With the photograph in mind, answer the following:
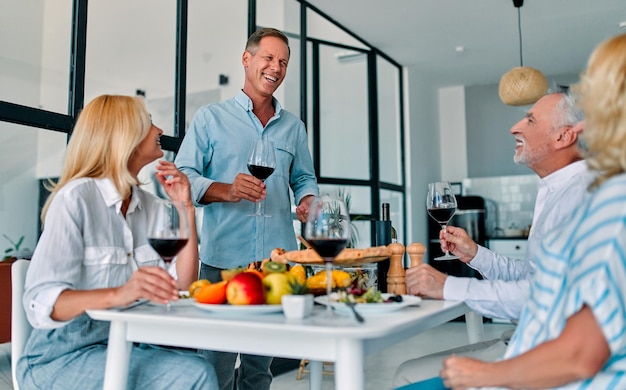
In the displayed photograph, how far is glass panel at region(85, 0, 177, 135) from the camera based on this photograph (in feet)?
10.5

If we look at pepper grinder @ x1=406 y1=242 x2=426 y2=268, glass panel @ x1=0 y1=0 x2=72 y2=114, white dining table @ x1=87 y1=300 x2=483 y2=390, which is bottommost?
white dining table @ x1=87 y1=300 x2=483 y2=390

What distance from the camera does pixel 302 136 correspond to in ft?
8.73

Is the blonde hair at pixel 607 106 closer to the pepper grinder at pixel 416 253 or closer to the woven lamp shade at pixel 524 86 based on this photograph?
the pepper grinder at pixel 416 253

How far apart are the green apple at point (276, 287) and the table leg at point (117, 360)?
32 centimetres

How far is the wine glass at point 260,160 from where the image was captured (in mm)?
2023

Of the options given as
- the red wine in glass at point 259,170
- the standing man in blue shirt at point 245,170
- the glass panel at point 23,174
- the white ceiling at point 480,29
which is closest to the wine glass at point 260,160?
the red wine in glass at point 259,170

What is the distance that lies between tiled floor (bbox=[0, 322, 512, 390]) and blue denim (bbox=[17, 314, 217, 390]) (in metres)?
2.02

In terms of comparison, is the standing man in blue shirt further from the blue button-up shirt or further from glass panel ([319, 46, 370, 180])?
glass panel ([319, 46, 370, 180])

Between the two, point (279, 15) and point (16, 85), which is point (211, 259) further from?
point (279, 15)

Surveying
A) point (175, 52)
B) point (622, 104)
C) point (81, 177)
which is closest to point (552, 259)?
point (622, 104)

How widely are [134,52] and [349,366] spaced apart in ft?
9.76

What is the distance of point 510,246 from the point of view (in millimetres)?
7059

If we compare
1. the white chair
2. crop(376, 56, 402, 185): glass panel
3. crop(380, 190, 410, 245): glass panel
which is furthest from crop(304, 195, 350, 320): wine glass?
crop(380, 190, 410, 245): glass panel

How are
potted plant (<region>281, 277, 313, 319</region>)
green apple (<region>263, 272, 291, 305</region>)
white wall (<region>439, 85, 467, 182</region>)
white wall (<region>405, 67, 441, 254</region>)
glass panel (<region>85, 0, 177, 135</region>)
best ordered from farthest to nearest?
1. white wall (<region>439, 85, 467, 182</region>)
2. white wall (<region>405, 67, 441, 254</region>)
3. glass panel (<region>85, 0, 177, 135</region>)
4. green apple (<region>263, 272, 291, 305</region>)
5. potted plant (<region>281, 277, 313, 319</region>)
